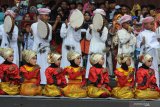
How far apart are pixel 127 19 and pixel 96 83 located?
237 centimetres

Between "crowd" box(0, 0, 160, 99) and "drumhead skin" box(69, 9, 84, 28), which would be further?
"drumhead skin" box(69, 9, 84, 28)

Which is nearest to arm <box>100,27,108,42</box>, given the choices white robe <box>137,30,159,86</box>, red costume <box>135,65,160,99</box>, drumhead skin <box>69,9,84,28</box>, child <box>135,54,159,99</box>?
drumhead skin <box>69,9,84,28</box>

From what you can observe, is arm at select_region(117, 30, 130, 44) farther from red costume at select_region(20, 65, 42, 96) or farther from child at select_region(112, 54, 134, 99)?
red costume at select_region(20, 65, 42, 96)

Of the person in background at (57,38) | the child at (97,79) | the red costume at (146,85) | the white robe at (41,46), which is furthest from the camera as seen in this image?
the person in background at (57,38)

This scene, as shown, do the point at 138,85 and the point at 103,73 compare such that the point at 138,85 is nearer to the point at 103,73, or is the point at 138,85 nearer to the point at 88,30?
the point at 103,73

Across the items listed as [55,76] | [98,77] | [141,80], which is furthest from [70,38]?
[141,80]

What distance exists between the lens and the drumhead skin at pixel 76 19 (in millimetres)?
10992

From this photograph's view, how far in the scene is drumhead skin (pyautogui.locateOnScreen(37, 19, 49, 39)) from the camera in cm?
1098

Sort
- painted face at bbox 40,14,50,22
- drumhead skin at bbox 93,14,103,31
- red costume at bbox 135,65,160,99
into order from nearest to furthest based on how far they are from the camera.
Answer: red costume at bbox 135,65,160,99
drumhead skin at bbox 93,14,103,31
painted face at bbox 40,14,50,22

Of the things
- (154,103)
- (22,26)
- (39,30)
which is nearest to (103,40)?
(39,30)

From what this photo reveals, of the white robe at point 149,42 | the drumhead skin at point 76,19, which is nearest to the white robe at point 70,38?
the drumhead skin at point 76,19

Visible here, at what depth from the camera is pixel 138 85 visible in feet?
29.2

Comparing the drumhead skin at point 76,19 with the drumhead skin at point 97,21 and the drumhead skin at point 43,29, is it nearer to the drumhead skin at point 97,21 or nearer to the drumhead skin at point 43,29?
the drumhead skin at point 97,21

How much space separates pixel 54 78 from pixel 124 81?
112 centimetres
